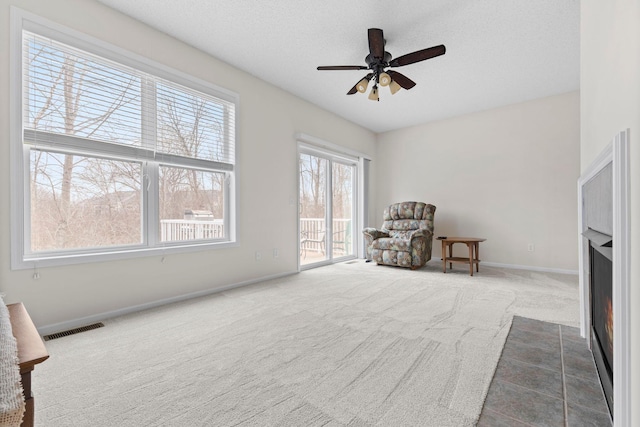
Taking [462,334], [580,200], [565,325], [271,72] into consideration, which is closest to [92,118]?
[271,72]

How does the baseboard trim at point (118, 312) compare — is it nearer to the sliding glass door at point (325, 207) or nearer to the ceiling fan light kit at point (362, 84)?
the sliding glass door at point (325, 207)

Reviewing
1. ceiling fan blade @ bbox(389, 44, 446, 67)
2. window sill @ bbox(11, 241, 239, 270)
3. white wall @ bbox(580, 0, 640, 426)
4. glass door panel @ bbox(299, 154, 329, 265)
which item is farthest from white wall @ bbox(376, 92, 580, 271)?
window sill @ bbox(11, 241, 239, 270)

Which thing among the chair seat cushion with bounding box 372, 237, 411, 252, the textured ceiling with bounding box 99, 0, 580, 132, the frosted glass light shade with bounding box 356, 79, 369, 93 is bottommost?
the chair seat cushion with bounding box 372, 237, 411, 252

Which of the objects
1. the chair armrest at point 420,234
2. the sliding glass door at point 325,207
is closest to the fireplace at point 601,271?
the chair armrest at point 420,234

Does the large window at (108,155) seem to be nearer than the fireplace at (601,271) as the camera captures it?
No

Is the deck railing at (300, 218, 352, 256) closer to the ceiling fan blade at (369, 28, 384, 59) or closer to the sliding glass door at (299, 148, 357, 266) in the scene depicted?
the sliding glass door at (299, 148, 357, 266)

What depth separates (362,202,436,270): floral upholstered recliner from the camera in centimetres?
450

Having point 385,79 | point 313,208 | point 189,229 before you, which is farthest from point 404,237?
point 189,229

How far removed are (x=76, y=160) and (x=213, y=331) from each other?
1.80 meters

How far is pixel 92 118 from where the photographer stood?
93.7 inches

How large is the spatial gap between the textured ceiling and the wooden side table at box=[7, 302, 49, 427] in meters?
2.54

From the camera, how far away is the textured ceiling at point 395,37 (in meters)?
2.43

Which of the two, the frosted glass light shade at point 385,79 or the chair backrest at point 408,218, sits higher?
the frosted glass light shade at point 385,79

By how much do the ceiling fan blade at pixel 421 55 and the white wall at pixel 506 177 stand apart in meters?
2.99
